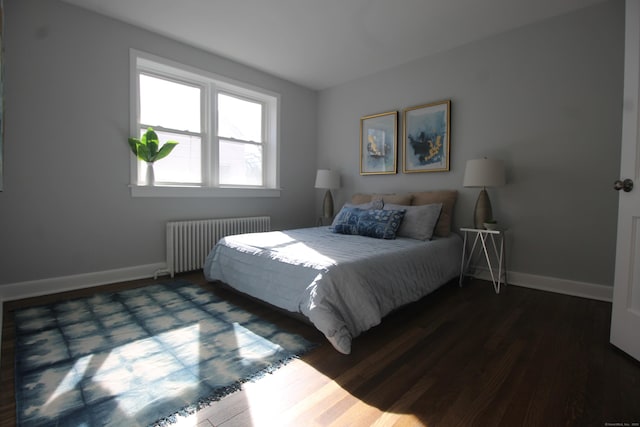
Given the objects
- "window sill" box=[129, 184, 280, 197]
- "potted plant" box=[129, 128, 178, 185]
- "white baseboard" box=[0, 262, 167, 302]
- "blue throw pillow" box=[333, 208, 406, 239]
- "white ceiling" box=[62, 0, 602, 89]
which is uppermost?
"white ceiling" box=[62, 0, 602, 89]

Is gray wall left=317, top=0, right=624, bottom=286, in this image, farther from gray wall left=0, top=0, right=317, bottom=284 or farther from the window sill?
gray wall left=0, top=0, right=317, bottom=284

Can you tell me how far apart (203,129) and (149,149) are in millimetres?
833

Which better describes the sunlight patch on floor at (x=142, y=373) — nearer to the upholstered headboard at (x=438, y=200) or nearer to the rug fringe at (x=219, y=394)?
the rug fringe at (x=219, y=394)

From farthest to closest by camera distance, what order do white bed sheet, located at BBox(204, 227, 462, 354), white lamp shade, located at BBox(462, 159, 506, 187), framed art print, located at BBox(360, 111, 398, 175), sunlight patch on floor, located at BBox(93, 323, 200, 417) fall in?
framed art print, located at BBox(360, 111, 398, 175) < white lamp shade, located at BBox(462, 159, 506, 187) < white bed sheet, located at BBox(204, 227, 462, 354) < sunlight patch on floor, located at BBox(93, 323, 200, 417)

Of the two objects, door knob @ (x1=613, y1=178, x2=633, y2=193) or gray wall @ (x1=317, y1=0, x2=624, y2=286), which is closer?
door knob @ (x1=613, y1=178, x2=633, y2=193)

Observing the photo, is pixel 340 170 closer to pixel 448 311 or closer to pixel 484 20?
pixel 484 20

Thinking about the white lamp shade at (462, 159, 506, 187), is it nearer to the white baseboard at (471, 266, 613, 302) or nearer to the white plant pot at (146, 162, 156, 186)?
the white baseboard at (471, 266, 613, 302)

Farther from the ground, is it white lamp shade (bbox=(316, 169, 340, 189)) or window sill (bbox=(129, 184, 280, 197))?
white lamp shade (bbox=(316, 169, 340, 189))

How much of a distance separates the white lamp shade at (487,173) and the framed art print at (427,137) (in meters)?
0.63

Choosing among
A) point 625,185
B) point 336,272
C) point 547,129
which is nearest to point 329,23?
point 547,129

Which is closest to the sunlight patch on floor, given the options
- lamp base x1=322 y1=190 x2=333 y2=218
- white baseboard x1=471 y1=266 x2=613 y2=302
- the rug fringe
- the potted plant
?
the rug fringe

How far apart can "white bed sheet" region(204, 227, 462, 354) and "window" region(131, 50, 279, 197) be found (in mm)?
1264

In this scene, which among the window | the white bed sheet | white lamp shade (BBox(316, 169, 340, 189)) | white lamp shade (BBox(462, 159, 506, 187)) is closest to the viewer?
the white bed sheet

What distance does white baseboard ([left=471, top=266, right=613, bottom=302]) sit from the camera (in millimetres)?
2648
